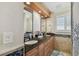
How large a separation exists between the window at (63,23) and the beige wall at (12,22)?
0.48m

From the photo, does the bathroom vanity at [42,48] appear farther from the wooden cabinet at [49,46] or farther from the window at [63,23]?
the window at [63,23]

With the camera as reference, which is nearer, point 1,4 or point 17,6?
point 1,4

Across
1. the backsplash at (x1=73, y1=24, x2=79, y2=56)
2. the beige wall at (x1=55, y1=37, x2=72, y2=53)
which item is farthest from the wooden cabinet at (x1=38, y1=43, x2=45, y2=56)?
the backsplash at (x1=73, y1=24, x2=79, y2=56)

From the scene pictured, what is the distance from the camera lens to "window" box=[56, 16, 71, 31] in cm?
165

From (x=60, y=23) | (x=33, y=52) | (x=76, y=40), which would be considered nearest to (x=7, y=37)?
(x=33, y=52)

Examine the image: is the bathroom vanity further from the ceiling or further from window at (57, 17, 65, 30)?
the ceiling

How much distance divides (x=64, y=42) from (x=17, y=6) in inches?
31.2

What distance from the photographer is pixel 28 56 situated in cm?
165

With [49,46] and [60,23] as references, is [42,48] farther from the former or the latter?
[60,23]

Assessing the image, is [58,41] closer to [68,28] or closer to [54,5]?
[68,28]

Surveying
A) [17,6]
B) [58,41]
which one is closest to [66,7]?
[58,41]

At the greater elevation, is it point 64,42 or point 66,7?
point 66,7

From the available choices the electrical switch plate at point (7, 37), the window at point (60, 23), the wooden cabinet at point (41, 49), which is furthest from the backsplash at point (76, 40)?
the electrical switch plate at point (7, 37)

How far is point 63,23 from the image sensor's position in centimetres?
167
